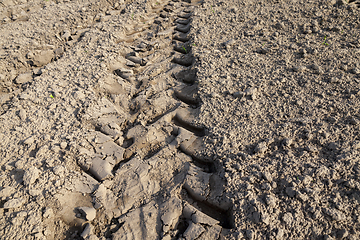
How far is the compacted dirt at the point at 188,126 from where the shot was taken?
5.78ft

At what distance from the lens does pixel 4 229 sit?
1780 millimetres

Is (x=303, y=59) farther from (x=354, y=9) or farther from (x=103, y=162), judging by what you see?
(x=103, y=162)

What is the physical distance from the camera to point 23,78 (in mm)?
3219

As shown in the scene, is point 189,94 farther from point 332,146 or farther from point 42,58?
point 42,58

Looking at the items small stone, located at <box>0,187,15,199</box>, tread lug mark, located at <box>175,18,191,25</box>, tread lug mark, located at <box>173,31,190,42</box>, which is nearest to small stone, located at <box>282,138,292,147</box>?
tread lug mark, located at <box>173,31,190,42</box>

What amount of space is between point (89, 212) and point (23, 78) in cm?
251

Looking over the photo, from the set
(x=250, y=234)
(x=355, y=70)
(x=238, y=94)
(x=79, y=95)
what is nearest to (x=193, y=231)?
(x=250, y=234)

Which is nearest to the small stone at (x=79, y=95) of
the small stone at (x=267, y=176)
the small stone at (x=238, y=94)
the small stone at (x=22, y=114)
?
the small stone at (x=22, y=114)

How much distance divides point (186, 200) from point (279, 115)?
1.31 meters

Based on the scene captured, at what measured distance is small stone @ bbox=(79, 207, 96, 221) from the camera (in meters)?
1.85

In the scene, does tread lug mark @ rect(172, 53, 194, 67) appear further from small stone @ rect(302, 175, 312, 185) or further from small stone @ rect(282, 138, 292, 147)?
small stone @ rect(302, 175, 312, 185)

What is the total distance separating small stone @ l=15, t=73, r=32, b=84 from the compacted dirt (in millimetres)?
30

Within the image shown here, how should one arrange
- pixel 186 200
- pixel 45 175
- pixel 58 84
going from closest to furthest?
pixel 186 200 → pixel 45 175 → pixel 58 84

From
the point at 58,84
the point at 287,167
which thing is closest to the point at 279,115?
the point at 287,167
